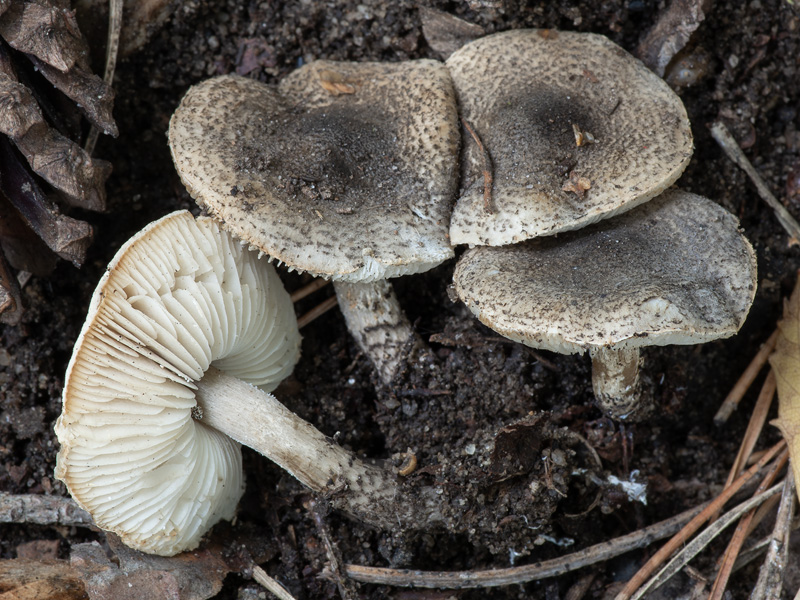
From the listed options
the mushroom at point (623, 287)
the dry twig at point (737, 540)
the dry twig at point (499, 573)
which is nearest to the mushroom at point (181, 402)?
the dry twig at point (499, 573)

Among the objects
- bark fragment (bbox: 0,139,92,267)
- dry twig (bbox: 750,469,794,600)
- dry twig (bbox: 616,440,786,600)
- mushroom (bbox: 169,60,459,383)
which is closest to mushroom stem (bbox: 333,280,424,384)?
mushroom (bbox: 169,60,459,383)

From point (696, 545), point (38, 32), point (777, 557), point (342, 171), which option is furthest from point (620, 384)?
point (38, 32)

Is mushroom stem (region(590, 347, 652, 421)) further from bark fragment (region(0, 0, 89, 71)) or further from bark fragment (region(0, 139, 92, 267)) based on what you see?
bark fragment (region(0, 0, 89, 71))

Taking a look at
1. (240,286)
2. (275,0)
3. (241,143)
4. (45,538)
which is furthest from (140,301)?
(275,0)

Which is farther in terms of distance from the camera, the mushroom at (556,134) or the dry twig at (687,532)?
the dry twig at (687,532)

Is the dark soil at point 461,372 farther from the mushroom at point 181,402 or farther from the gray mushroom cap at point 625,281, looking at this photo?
the gray mushroom cap at point 625,281

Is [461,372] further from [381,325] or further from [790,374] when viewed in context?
[790,374]
